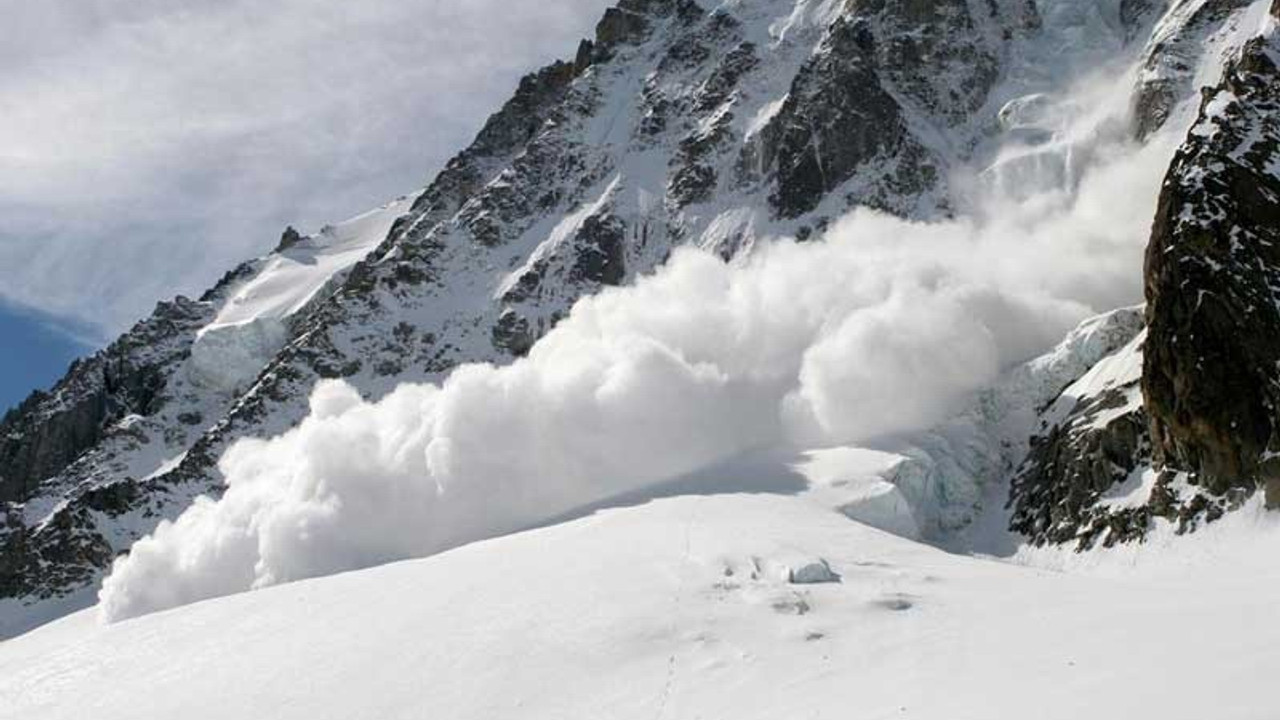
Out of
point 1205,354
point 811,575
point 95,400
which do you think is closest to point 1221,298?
point 1205,354

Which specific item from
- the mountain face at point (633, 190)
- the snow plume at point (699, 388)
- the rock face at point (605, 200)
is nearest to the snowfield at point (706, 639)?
the snow plume at point (699, 388)

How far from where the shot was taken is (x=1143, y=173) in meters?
90.8

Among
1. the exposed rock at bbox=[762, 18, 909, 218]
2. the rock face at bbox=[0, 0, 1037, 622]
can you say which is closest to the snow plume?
the exposed rock at bbox=[762, 18, 909, 218]

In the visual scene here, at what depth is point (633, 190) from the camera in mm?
132375

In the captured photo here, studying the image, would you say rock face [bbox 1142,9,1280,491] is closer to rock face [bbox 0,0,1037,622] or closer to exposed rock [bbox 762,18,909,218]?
rock face [bbox 0,0,1037,622]

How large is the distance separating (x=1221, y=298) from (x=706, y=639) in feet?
101

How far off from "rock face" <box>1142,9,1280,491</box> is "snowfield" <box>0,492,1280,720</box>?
376 centimetres

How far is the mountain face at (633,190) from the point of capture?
113 metres

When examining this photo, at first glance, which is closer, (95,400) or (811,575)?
(811,575)

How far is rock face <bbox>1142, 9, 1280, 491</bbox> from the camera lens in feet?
155

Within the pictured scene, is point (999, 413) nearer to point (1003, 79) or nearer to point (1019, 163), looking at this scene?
point (1019, 163)

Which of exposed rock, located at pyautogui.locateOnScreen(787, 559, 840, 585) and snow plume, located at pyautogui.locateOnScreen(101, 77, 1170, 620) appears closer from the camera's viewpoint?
exposed rock, located at pyautogui.locateOnScreen(787, 559, 840, 585)

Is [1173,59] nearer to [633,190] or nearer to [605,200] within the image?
[633,190]

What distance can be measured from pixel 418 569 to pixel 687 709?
68.3 feet
